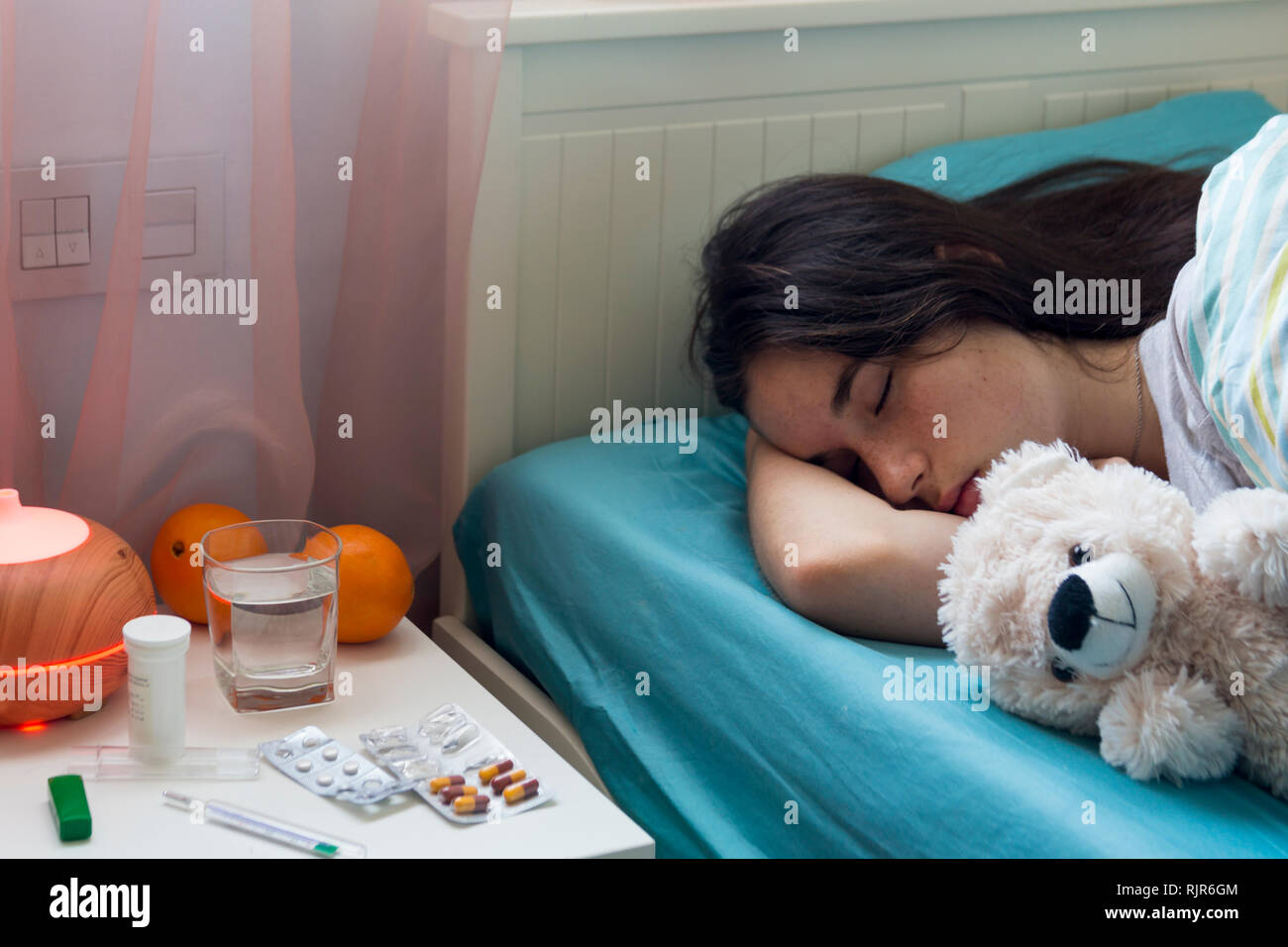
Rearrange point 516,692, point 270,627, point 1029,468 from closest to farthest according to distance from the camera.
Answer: point 1029,468
point 270,627
point 516,692

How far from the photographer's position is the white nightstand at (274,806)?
0.77 m

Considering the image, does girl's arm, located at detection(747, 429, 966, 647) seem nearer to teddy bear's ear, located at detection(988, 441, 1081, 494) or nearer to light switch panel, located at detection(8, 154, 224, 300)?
teddy bear's ear, located at detection(988, 441, 1081, 494)

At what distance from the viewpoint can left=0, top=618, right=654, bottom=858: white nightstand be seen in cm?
77

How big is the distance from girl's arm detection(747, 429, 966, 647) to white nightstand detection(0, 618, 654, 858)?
207 millimetres

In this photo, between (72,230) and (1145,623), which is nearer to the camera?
(1145,623)

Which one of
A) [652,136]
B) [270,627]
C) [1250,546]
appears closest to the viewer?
[1250,546]

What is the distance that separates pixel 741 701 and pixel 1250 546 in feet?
1.19

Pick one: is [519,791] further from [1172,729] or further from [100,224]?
[100,224]

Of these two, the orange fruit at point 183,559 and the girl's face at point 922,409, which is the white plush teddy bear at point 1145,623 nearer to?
the girl's face at point 922,409

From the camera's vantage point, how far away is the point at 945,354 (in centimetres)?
104

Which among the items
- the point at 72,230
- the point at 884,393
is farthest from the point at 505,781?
the point at 72,230

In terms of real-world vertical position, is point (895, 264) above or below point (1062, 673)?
above

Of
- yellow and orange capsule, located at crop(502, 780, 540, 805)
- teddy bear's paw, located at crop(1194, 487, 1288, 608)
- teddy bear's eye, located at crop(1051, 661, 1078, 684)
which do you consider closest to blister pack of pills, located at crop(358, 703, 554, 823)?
yellow and orange capsule, located at crop(502, 780, 540, 805)
